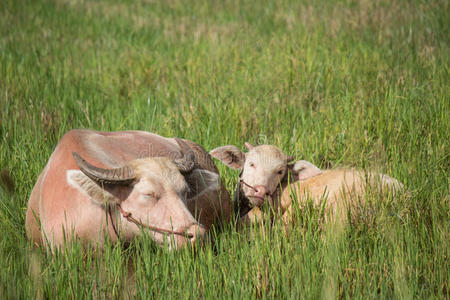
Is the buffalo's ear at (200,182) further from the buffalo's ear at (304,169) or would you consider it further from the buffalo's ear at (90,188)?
the buffalo's ear at (304,169)

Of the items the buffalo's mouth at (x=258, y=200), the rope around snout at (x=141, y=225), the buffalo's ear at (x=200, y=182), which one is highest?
the buffalo's ear at (x=200, y=182)

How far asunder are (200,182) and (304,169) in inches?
51.2

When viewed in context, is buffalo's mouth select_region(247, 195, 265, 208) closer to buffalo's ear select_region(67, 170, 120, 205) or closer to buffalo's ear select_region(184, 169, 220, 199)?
buffalo's ear select_region(184, 169, 220, 199)

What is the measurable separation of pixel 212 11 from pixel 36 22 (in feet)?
13.1

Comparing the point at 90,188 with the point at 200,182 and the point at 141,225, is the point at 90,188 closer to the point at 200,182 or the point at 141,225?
the point at 141,225

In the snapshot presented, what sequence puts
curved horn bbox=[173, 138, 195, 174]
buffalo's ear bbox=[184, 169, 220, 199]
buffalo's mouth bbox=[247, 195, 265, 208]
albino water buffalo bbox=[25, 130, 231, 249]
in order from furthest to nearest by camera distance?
1. buffalo's mouth bbox=[247, 195, 265, 208]
2. buffalo's ear bbox=[184, 169, 220, 199]
3. curved horn bbox=[173, 138, 195, 174]
4. albino water buffalo bbox=[25, 130, 231, 249]

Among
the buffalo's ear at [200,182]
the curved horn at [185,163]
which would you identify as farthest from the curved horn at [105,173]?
the buffalo's ear at [200,182]

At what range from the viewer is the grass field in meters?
3.14

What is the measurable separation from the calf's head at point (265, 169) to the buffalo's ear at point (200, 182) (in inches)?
29.3

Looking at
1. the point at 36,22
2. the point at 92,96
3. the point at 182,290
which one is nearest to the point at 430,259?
the point at 182,290

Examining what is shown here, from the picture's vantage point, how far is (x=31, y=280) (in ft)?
9.86

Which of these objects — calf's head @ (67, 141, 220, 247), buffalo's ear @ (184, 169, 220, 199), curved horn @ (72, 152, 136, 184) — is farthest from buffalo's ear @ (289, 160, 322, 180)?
curved horn @ (72, 152, 136, 184)

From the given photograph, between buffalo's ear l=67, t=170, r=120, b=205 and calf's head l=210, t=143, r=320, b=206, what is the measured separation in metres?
1.53

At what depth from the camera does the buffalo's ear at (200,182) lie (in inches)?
→ 152
